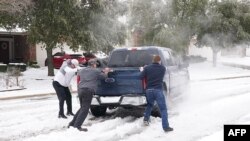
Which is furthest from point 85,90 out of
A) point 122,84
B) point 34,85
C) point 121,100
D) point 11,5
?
point 34,85

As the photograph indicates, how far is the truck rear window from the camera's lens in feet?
43.2

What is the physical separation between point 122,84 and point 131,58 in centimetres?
158

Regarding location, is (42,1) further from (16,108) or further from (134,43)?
(134,43)

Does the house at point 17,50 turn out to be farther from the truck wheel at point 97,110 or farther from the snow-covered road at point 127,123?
the truck wheel at point 97,110

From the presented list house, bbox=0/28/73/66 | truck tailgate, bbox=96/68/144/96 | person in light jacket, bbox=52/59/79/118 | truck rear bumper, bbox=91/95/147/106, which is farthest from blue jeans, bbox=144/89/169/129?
house, bbox=0/28/73/66

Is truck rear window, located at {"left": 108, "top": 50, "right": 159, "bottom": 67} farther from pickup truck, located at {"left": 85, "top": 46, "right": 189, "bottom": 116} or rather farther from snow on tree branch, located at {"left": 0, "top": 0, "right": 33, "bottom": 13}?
snow on tree branch, located at {"left": 0, "top": 0, "right": 33, "bottom": 13}

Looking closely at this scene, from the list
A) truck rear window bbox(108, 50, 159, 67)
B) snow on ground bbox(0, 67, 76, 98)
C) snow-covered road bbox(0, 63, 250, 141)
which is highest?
truck rear window bbox(108, 50, 159, 67)

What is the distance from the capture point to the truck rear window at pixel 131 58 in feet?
43.2

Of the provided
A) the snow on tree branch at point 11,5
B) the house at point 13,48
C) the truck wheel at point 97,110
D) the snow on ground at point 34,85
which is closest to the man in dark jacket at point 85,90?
the truck wheel at point 97,110

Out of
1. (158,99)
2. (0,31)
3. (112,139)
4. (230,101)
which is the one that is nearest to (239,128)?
(158,99)

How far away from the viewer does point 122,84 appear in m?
12.0

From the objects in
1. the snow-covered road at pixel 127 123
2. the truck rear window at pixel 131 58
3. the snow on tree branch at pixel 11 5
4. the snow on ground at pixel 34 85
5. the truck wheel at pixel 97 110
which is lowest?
the snow on ground at pixel 34 85

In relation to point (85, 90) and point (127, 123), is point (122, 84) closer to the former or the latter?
point (127, 123)

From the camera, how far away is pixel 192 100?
16.3 meters
